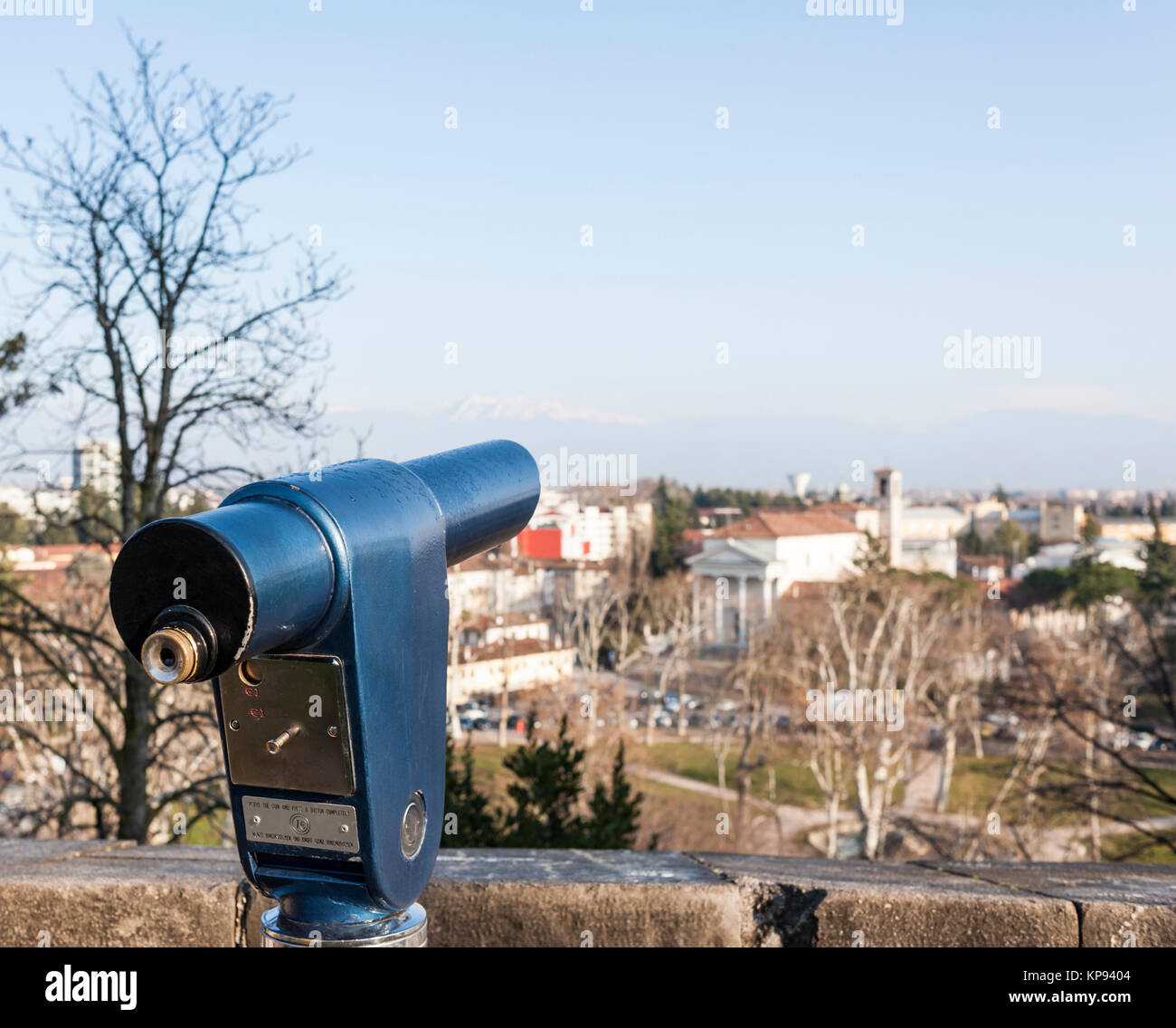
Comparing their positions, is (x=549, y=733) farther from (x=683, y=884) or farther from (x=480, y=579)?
(x=683, y=884)

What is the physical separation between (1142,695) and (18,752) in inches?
1379

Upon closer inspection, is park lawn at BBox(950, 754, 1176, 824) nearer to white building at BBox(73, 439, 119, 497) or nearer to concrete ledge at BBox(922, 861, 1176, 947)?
white building at BBox(73, 439, 119, 497)

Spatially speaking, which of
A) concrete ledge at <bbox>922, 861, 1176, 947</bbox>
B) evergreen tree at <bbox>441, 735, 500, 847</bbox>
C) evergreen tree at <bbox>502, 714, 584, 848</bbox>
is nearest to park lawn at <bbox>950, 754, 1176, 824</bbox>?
evergreen tree at <bbox>441, 735, 500, 847</bbox>

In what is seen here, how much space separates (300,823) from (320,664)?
0.70 ft

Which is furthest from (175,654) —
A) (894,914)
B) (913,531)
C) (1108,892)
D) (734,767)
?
(913,531)

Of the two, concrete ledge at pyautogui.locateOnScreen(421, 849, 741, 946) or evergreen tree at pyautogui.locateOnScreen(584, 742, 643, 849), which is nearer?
concrete ledge at pyautogui.locateOnScreen(421, 849, 741, 946)

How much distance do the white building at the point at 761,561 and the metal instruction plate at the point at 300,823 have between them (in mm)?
40241

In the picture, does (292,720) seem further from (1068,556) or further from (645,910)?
(1068,556)

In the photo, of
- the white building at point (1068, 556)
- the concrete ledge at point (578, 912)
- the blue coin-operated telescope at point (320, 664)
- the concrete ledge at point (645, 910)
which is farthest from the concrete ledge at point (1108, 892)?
the white building at point (1068, 556)

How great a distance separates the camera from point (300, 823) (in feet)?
4.33

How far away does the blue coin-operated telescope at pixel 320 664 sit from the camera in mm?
1124

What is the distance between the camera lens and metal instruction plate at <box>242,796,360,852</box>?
4.26 ft

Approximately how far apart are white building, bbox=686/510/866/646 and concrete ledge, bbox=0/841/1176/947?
1546 inches

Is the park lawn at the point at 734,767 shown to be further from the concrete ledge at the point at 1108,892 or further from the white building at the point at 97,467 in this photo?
the concrete ledge at the point at 1108,892
